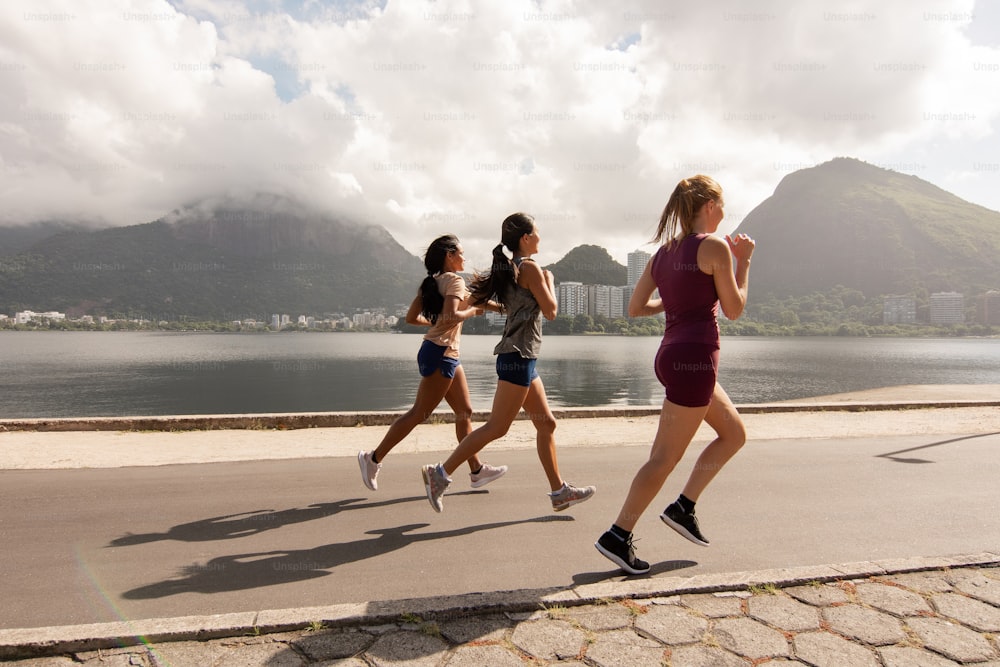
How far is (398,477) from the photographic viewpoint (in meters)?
5.30

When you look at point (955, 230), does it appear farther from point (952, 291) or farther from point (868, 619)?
point (868, 619)

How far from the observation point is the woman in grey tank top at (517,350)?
385 centimetres

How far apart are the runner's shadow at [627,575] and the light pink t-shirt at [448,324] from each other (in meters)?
2.05

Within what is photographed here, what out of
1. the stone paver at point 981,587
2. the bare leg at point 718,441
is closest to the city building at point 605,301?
the bare leg at point 718,441

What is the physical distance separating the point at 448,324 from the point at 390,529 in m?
1.52

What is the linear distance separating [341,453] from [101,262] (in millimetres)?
213807

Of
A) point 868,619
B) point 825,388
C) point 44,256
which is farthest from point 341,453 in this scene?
point 44,256

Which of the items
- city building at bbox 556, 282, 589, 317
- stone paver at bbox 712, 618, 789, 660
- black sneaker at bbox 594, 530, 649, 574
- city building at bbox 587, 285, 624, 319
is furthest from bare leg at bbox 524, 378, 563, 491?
city building at bbox 587, 285, 624, 319

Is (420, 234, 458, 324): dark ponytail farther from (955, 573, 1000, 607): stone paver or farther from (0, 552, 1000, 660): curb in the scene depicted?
(955, 573, 1000, 607): stone paver

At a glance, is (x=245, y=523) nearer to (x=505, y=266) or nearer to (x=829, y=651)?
(x=505, y=266)

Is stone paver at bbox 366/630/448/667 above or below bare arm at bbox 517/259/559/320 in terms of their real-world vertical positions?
below

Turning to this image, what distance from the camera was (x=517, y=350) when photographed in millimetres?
3852

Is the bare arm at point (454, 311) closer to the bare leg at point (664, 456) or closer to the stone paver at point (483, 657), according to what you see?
the bare leg at point (664, 456)

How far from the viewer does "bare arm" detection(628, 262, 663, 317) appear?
10.6 ft
